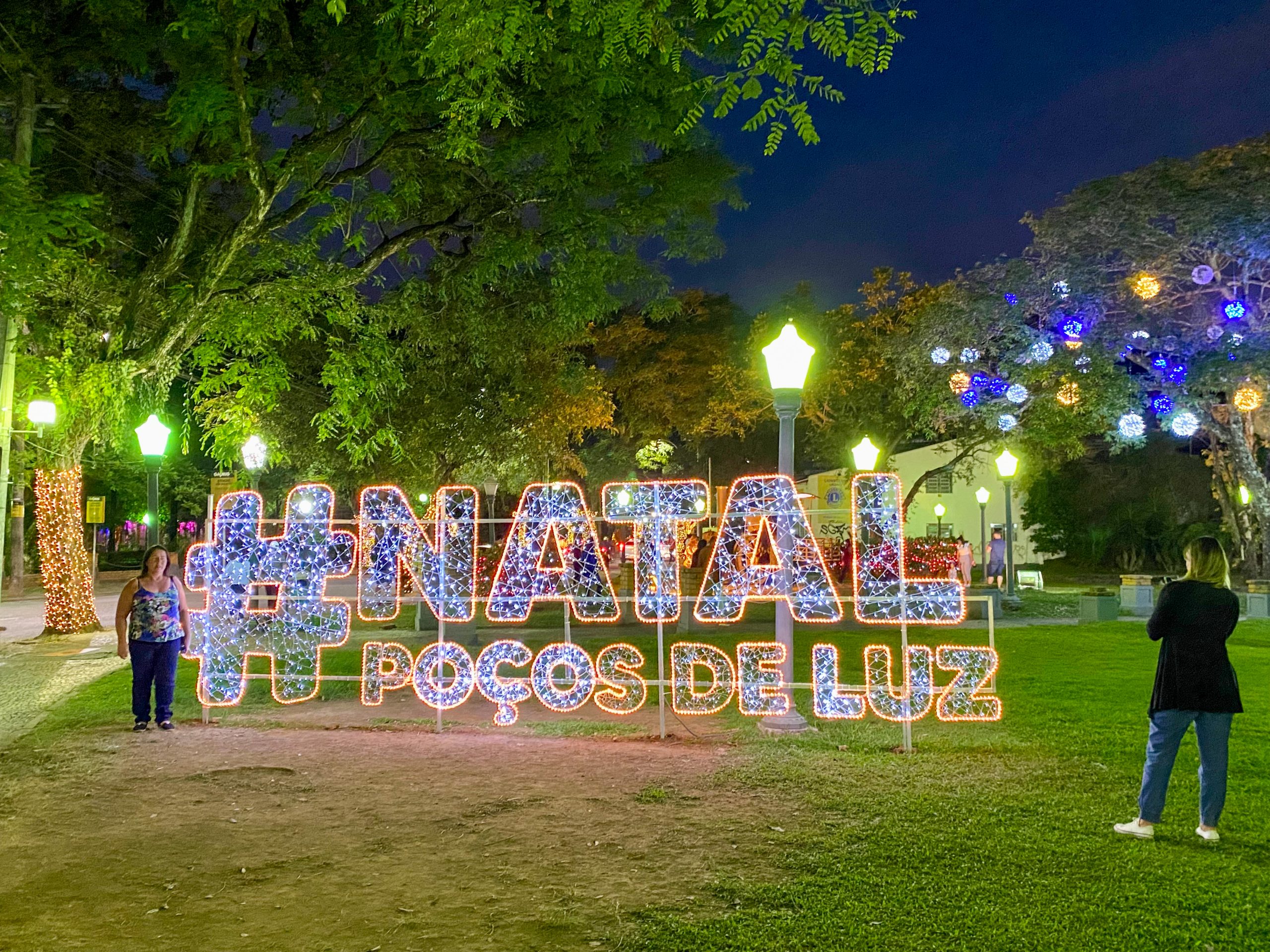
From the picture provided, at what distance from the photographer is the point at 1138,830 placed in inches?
241

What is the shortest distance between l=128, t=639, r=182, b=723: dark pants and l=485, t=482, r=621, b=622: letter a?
3111 millimetres

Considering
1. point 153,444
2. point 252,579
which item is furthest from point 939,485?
point 252,579

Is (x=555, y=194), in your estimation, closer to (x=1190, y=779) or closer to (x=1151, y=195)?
(x=1190, y=779)

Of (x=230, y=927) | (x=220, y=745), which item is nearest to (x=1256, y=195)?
(x=220, y=745)

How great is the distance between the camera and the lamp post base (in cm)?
939

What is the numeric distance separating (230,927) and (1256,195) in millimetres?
24459

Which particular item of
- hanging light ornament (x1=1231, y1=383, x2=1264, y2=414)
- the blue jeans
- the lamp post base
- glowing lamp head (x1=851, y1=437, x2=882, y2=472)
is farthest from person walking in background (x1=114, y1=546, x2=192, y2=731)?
hanging light ornament (x1=1231, y1=383, x2=1264, y2=414)

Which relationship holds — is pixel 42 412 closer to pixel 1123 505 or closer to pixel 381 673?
pixel 381 673

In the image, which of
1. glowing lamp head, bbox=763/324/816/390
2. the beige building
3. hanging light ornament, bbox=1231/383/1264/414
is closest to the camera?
glowing lamp head, bbox=763/324/816/390

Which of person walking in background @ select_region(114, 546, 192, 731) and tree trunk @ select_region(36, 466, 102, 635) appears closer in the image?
person walking in background @ select_region(114, 546, 192, 731)

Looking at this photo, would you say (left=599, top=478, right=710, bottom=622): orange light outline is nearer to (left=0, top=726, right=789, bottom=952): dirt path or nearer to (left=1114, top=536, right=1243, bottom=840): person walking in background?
(left=0, top=726, right=789, bottom=952): dirt path

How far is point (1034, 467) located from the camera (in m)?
39.3

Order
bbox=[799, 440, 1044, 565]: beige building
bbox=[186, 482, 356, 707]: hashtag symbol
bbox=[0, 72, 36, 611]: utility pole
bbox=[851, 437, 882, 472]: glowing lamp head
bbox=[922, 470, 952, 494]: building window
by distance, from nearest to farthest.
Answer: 1. bbox=[186, 482, 356, 707]: hashtag symbol
2. bbox=[0, 72, 36, 611]: utility pole
3. bbox=[851, 437, 882, 472]: glowing lamp head
4. bbox=[799, 440, 1044, 565]: beige building
5. bbox=[922, 470, 952, 494]: building window

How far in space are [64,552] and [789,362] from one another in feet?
51.5
